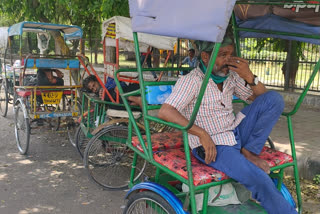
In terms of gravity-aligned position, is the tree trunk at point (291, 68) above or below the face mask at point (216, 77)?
below

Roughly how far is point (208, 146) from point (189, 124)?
361 millimetres

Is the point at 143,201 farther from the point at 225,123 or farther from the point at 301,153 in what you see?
the point at 301,153

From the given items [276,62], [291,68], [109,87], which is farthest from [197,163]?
[276,62]

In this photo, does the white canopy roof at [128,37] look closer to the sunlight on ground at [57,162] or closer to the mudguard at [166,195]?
the sunlight on ground at [57,162]

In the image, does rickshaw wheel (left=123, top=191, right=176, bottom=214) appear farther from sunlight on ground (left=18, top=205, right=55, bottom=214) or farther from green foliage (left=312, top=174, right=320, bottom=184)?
green foliage (left=312, top=174, right=320, bottom=184)

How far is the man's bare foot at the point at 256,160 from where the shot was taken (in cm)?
236

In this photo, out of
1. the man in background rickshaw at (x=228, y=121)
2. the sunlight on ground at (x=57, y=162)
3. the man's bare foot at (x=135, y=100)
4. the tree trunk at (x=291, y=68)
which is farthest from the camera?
the tree trunk at (x=291, y=68)

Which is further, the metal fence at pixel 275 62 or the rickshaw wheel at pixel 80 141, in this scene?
the metal fence at pixel 275 62

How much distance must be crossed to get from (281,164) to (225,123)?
1.62 ft

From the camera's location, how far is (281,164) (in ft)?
8.22

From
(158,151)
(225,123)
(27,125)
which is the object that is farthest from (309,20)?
(27,125)

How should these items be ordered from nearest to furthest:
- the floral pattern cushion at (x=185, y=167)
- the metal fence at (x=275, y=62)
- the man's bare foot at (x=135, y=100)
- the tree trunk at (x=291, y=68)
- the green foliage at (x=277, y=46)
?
1. the floral pattern cushion at (x=185, y=167)
2. the man's bare foot at (x=135, y=100)
3. the metal fence at (x=275, y=62)
4. the tree trunk at (x=291, y=68)
5. the green foliage at (x=277, y=46)

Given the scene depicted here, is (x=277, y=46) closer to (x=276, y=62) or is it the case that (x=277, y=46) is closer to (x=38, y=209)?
(x=276, y=62)

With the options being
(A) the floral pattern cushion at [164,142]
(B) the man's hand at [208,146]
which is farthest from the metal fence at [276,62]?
(B) the man's hand at [208,146]
